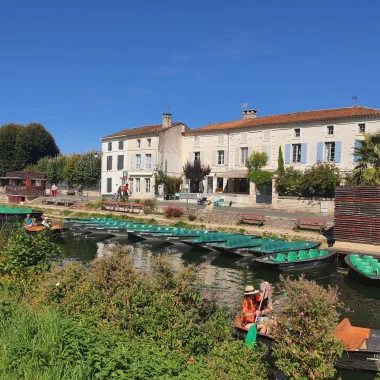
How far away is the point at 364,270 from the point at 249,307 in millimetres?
8696

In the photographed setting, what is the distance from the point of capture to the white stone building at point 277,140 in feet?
117

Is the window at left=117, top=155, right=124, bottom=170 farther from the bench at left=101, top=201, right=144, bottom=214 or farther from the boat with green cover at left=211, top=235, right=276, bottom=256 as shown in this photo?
the boat with green cover at left=211, top=235, right=276, bottom=256

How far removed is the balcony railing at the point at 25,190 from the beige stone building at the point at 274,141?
707 inches

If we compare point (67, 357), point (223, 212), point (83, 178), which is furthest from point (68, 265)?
point (83, 178)

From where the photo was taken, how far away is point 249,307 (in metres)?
9.81

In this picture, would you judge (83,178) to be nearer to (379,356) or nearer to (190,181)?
(190,181)

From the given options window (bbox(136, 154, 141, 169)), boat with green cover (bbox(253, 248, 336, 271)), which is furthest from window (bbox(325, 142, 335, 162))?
window (bbox(136, 154, 141, 169))

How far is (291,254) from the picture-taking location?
18.7 meters

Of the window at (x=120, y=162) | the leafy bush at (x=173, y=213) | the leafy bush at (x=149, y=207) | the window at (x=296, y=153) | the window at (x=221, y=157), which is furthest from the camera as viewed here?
the window at (x=120, y=162)

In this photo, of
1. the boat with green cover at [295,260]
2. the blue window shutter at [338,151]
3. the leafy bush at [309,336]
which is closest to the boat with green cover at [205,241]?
the boat with green cover at [295,260]

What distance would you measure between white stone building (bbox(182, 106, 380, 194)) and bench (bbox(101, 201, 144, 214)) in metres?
10.4

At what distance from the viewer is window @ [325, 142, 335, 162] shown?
121 feet

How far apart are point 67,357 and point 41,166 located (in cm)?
6387

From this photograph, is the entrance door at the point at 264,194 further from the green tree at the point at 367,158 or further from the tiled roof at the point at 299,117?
the green tree at the point at 367,158
